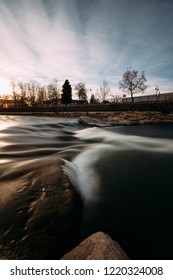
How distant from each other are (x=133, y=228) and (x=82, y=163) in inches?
112

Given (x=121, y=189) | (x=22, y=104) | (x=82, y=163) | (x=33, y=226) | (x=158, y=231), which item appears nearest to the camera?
(x=33, y=226)

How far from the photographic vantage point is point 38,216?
8.11ft

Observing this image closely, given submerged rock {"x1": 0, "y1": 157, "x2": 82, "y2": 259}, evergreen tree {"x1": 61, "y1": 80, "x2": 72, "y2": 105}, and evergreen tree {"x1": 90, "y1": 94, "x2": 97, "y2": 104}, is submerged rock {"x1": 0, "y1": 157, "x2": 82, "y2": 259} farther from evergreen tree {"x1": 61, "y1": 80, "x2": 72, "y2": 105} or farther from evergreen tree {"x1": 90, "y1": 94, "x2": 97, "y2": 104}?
evergreen tree {"x1": 90, "y1": 94, "x2": 97, "y2": 104}

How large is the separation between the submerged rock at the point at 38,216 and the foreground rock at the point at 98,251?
27 cm

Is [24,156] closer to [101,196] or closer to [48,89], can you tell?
[101,196]

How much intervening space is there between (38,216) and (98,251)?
Answer: 37.8 inches

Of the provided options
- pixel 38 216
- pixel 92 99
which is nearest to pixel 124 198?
pixel 38 216

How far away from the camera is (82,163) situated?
17.9ft

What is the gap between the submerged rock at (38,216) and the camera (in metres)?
2.08

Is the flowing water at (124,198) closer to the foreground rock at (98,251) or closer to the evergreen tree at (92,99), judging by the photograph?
the foreground rock at (98,251)

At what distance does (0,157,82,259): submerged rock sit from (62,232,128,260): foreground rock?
0.89 feet

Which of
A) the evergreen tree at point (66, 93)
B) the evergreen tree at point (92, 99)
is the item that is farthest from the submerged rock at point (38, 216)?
the evergreen tree at point (92, 99)
